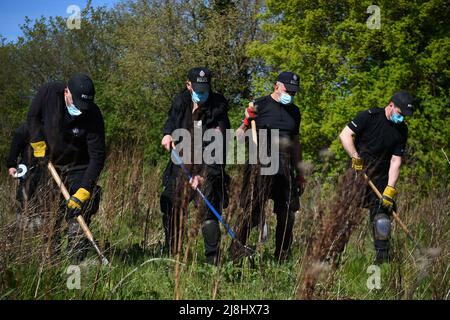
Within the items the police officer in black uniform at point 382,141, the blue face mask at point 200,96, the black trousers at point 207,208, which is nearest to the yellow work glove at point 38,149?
the black trousers at point 207,208

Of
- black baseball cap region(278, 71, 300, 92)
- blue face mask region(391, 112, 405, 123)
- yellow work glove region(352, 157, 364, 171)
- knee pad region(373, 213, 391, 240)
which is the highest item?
black baseball cap region(278, 71, 300, 92)

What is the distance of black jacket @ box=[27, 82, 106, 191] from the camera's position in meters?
4.47

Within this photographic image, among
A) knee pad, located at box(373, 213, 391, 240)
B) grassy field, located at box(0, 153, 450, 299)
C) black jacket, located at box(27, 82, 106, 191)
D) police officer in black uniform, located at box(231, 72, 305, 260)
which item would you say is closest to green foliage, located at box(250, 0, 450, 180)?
knee pad, located at box(373, 213, 391, 240)

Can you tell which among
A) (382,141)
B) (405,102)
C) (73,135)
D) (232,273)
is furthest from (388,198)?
(73,135)

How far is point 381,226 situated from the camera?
505 cm

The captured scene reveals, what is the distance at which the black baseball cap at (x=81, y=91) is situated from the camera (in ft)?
14.2

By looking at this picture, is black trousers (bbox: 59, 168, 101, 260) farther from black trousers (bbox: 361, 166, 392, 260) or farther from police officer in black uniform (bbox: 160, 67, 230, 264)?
black trousers (bbox: 361, 166, 392, 260)

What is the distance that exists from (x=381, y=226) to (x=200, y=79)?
2.08m

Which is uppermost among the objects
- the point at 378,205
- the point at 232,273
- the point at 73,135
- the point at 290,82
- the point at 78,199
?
the point at 290,82

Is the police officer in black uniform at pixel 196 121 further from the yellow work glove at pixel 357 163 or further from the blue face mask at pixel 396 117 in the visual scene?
the blue face mask at pixel 396 117

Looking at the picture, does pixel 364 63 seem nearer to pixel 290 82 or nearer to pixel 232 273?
pixel 290 82

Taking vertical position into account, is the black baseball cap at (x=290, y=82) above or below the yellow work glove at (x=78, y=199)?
above
